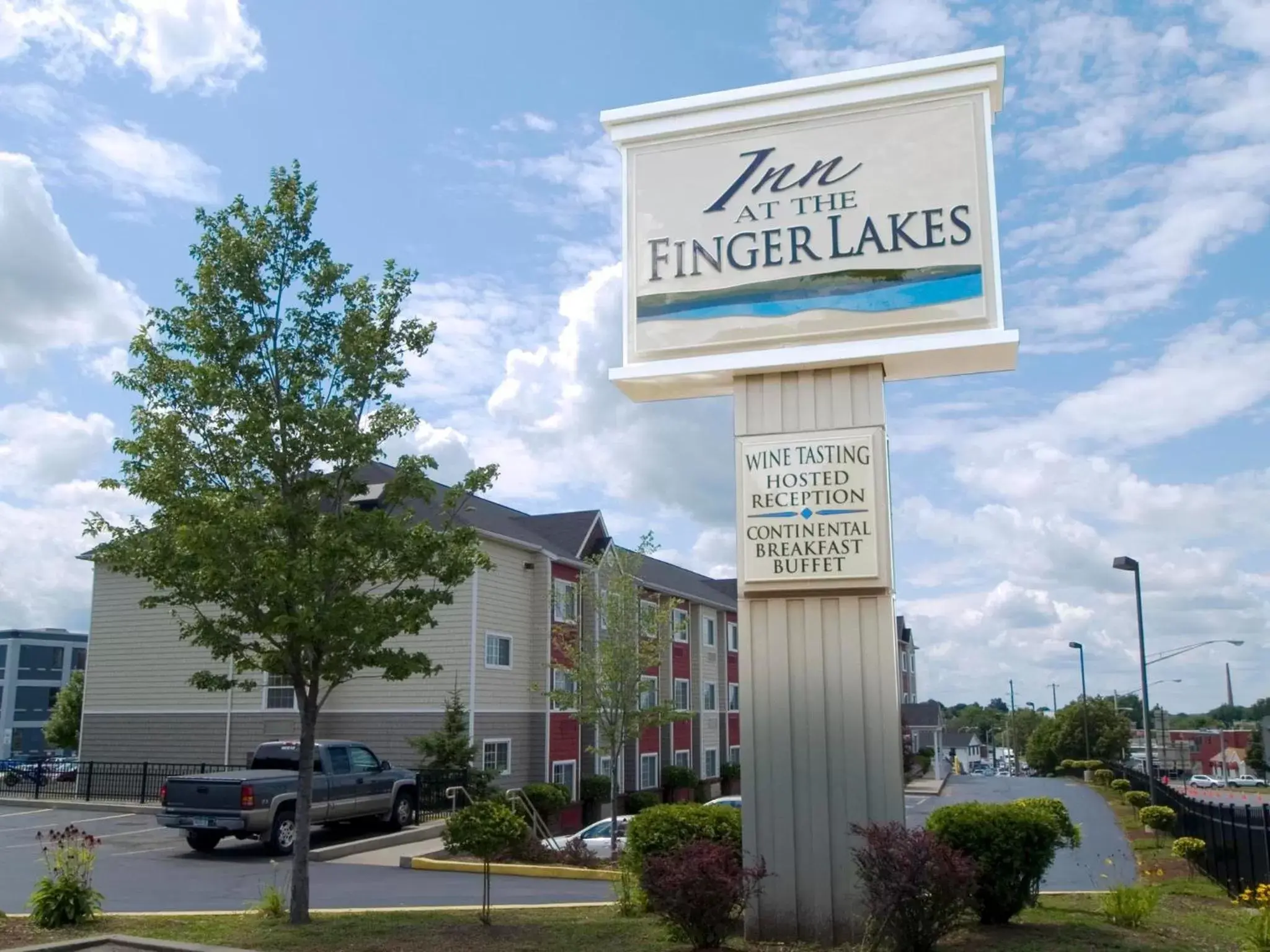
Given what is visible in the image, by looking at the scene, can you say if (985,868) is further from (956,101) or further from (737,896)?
(956,101)

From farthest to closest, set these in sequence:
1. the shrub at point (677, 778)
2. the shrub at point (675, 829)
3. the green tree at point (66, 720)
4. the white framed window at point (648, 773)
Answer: the green tree at point (66, 720) < the shrub at point (677, 778) < the white framed window at point (648, 773) < the shrub at point (675, 829)

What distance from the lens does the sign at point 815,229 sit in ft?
34.6

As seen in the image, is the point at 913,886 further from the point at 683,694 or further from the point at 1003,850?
the point at 683,694

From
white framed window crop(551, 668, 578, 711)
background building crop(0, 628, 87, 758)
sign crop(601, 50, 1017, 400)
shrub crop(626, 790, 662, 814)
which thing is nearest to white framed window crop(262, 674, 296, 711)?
white framed window crop(551, 668, 578, 711)

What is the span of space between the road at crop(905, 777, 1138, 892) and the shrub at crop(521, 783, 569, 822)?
818 cm

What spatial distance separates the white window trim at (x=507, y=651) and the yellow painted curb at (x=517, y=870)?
436 inches

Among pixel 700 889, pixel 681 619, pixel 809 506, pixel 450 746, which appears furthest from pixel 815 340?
pixel 681 619

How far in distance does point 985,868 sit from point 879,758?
149 cm

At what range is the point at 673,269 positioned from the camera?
11.4 meters

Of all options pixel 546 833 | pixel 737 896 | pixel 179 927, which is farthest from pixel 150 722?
pixel 737 896

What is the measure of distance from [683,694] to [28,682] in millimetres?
74038

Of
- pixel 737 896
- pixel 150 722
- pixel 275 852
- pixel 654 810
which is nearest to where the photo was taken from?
pixel 737 896

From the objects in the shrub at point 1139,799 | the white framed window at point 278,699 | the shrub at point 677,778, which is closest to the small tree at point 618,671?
the white framed window at point 278,699

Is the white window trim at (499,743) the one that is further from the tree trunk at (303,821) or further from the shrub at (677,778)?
the tree trunk at (303,821)
